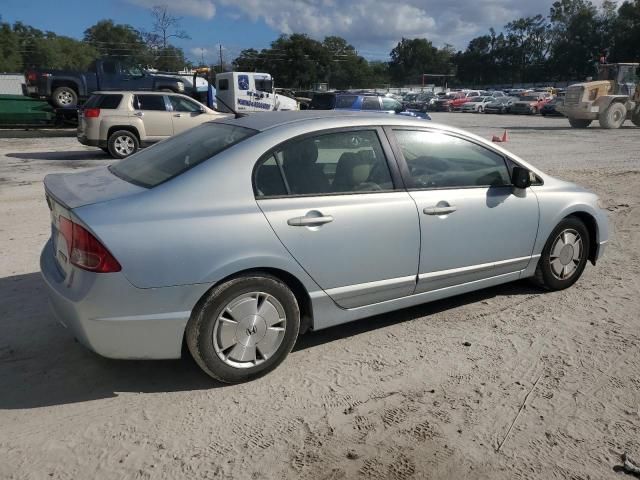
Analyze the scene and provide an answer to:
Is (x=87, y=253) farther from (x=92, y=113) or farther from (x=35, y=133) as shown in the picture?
(x=35, y=133)

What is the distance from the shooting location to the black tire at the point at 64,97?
20.2 m

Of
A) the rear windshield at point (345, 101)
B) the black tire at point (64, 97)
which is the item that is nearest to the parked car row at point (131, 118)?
the rear windshield at point (345, 101)

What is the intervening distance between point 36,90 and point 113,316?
2039 centimetres

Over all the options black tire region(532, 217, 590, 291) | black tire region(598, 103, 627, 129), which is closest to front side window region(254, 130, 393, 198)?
black tire region(532, 217, 590, 291)

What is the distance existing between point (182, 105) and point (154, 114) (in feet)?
2.83

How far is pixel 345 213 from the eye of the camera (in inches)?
136

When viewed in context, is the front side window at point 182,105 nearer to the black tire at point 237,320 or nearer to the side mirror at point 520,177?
the side mirror at point 520,177

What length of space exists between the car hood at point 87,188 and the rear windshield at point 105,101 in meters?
10.5

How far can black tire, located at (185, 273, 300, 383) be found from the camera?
3.06 m

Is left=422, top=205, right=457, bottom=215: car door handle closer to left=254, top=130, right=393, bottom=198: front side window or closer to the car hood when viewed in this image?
left=254, top=130, right=393, bottom=198: front side window

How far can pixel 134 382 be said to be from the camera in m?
3.31

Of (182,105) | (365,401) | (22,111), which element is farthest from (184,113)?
(365,401)

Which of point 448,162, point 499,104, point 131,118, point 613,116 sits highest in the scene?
point 448,162

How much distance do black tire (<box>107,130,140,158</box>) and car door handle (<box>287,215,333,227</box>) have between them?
11.1 metres
